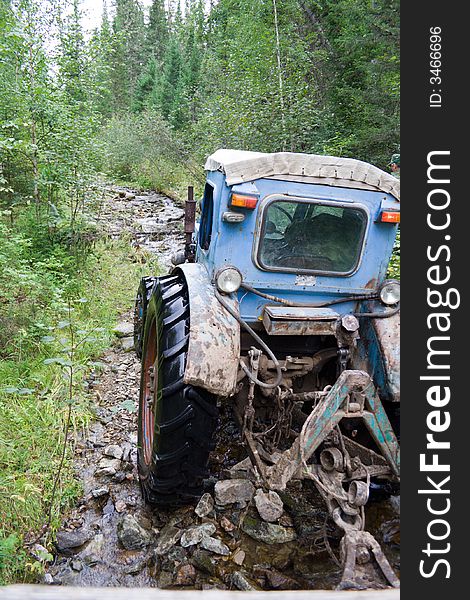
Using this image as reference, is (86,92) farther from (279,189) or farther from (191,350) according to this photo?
(191,350)

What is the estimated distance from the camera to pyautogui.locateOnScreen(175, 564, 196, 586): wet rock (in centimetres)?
238

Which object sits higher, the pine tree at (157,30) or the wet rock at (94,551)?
the pine tree at (157,30)

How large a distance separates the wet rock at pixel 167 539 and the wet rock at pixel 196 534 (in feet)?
0.17

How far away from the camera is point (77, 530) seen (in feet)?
8.89

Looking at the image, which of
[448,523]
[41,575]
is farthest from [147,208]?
[448,523]

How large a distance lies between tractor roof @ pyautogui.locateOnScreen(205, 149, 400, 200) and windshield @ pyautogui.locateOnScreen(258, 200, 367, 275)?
0.14m

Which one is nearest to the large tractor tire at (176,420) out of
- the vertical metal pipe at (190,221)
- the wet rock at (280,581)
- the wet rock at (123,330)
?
Result: the wet rock at (280,581)

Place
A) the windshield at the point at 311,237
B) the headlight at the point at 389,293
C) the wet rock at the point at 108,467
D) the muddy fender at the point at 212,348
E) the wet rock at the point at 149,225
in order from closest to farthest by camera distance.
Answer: the muddy fender at the point at 212,348 → the windshield at the point at 311,237 → the headlight at the point at 389,293 → the wet rock at the point at 108,467 → the wet rock at the point at 149,225

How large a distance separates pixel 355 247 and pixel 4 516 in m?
2.53

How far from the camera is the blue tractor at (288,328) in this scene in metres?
2.33

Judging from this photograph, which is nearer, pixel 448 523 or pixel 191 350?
pixel 448 523

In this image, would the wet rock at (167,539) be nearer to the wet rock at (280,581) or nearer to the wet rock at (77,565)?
the wet rock at (77,565)

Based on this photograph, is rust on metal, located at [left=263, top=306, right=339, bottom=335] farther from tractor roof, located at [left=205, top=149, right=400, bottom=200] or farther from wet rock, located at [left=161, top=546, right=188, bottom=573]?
wet rock, located at [left=161, top=546, right=188, bottom=573]

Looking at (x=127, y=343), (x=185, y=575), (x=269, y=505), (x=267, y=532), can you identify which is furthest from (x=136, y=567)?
(x=127, y=343)
